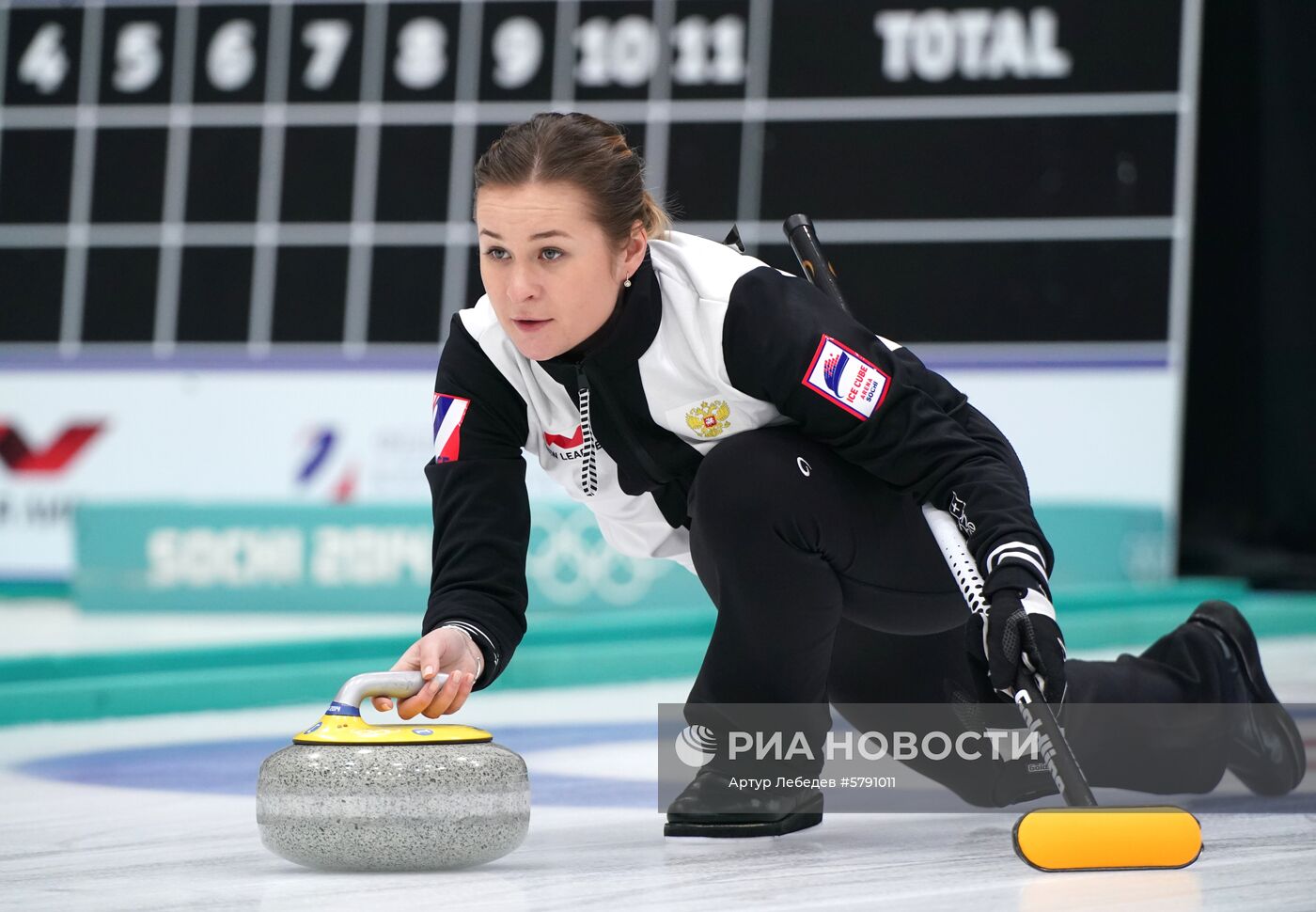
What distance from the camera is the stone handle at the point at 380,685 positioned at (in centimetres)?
146

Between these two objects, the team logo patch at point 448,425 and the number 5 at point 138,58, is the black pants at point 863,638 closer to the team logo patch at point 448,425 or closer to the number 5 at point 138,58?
the team logo patch at point 448,425

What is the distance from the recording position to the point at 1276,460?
552cm

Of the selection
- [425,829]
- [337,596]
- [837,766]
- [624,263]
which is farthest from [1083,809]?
[337,596]

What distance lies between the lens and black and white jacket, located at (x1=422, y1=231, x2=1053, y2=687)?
1.67 m

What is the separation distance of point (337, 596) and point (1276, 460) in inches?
120

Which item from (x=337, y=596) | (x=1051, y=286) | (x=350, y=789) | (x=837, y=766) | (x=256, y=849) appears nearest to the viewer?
(x=350, y=789)

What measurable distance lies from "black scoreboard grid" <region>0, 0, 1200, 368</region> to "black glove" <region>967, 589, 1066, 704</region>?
13.6 ft

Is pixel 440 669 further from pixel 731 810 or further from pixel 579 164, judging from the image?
pixel 579 164

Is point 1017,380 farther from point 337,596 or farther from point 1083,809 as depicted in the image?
point 1083,809

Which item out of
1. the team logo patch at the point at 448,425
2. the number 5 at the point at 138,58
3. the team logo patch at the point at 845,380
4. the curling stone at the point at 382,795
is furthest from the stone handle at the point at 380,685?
the number 5 at the point at 138,58

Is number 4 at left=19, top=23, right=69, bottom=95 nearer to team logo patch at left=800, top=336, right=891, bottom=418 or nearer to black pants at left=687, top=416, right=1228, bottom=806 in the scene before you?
black pants at left=687, top=416, right=1228, bottom=806

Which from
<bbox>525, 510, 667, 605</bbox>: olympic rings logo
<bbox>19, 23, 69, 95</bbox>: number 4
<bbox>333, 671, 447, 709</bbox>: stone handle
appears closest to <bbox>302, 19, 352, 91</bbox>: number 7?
<bbox>19, 23, 69, 95</bbox>: number 4

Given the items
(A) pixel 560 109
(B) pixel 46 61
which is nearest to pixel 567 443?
(A) pixel 560 109

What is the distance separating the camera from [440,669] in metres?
1.61
